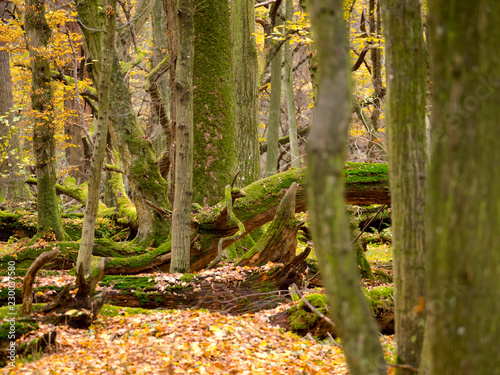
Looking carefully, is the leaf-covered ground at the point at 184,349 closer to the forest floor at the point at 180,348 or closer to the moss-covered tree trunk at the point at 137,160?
the forest floor at the point at 180,348

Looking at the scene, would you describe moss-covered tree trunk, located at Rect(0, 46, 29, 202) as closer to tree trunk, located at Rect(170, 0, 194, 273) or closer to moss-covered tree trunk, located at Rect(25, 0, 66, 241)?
moss-covered tree trunk, located at Rect(25, 0, 66, 241)

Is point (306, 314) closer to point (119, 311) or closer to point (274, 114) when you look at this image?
point (119, 311)

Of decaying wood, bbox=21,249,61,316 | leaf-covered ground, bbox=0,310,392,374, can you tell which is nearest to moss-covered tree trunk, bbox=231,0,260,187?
leaf-covered ground, bbox=0,310,392,374

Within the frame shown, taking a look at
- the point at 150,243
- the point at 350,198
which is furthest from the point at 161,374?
the point at 150,243

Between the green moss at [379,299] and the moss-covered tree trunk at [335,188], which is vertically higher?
the moss-covered tree trunk at [335,188]

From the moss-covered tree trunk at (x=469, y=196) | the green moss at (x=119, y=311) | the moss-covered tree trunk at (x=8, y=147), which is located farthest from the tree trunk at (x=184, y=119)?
the moss-covered tree trunk at (x=8, y=147)

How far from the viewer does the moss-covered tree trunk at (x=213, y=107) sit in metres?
7.54

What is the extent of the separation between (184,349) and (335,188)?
2977 millimetres

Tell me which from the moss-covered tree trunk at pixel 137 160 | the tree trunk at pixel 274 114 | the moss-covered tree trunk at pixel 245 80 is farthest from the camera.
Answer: the tree trunk at pixel 274 114

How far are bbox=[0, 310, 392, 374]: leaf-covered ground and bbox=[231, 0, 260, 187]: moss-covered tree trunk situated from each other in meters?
4.73

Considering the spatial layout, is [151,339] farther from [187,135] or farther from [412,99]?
[412,99]

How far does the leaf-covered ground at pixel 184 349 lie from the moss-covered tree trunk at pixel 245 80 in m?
4.73

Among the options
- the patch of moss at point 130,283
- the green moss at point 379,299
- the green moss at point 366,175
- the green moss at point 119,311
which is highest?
the green moss at point 366,175

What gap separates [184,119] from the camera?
5.52 m
